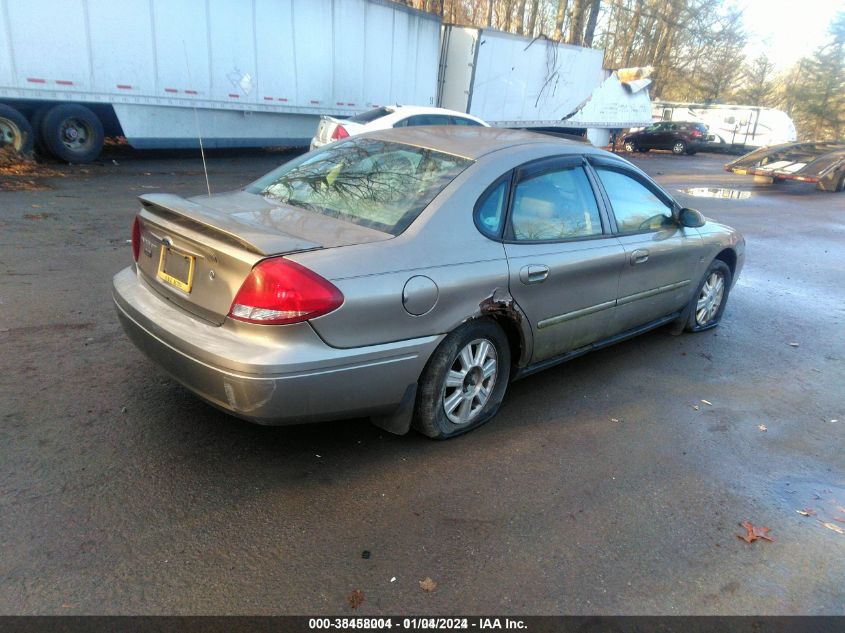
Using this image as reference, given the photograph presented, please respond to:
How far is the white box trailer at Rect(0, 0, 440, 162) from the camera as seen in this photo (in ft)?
36.4

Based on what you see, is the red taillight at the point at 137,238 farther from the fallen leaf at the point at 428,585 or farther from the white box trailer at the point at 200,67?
the white box trailer at the point at 200,67

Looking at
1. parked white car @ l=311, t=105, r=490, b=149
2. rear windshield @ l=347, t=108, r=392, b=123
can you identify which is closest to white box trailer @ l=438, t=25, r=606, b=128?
parked white car @ l=311, t=105, r=490, b=149

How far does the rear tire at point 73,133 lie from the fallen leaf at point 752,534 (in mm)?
12817

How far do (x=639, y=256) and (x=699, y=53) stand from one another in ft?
158

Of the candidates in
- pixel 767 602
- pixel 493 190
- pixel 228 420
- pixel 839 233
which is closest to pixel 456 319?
pixel 493 190

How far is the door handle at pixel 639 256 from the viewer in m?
4.25

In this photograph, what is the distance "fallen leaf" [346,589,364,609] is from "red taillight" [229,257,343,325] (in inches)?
43.1

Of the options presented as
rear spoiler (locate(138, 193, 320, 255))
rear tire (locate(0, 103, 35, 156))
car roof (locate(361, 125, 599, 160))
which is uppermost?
car roof (locate(361, 125, 599, 160))

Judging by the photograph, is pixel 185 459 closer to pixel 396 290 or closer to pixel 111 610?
pixel 111 610

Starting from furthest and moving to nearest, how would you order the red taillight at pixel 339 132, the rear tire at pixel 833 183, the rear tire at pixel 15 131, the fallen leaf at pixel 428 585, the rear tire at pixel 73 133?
the rear tire at pixel 833 183 < the rear tire at pixel 73 133 < the red taillight at pixel 339 132 < the rear tire at pixel 15 131 < the fallen leaf at pixel 428 585

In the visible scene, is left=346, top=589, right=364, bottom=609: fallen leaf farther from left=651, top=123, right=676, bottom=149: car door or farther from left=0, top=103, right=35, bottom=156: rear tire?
left=651, top=123, right=676, bottom=149: car door

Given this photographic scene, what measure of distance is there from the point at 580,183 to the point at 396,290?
1.79 m

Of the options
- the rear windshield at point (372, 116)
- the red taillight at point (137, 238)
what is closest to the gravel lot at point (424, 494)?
the red taillight at point (137, 238)

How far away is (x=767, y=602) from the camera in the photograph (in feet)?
8.21
